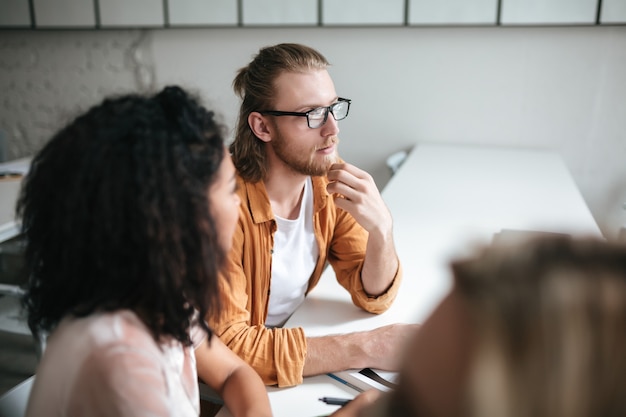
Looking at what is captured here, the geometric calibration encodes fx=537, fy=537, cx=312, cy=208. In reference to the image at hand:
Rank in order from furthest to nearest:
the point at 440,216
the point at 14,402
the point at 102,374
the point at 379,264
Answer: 1. the point at 440,216
2. the point at 379,264
3. the point at 14,402
4. the point at 102,374

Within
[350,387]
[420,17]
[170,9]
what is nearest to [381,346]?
[350,387]

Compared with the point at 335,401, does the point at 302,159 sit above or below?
above

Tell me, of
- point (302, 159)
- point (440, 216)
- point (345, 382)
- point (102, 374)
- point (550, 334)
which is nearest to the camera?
point (550, 334)

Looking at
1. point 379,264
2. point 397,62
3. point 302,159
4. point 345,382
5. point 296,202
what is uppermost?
point 397,62

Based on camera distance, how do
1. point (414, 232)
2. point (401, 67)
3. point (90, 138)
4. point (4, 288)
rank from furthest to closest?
point (401, 67), point (4, 288), point (414, 232), point (90, 138)

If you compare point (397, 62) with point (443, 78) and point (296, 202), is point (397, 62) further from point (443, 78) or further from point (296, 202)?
point (296, 202)

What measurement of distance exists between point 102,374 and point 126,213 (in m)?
0.21

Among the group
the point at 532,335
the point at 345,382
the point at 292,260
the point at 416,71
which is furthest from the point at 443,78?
the point at 532,335

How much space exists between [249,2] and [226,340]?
2.59 m

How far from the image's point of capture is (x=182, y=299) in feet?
2.58

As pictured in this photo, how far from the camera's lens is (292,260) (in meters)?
1.48

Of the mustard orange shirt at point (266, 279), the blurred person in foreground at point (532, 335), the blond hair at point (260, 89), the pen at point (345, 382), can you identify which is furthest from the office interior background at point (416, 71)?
the blurred person in foreground at point (532, 335)

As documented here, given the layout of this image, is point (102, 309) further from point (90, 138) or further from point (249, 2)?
point (249, 2)

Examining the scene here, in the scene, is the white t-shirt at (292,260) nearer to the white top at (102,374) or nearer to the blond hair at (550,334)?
the white top at (102,374)
